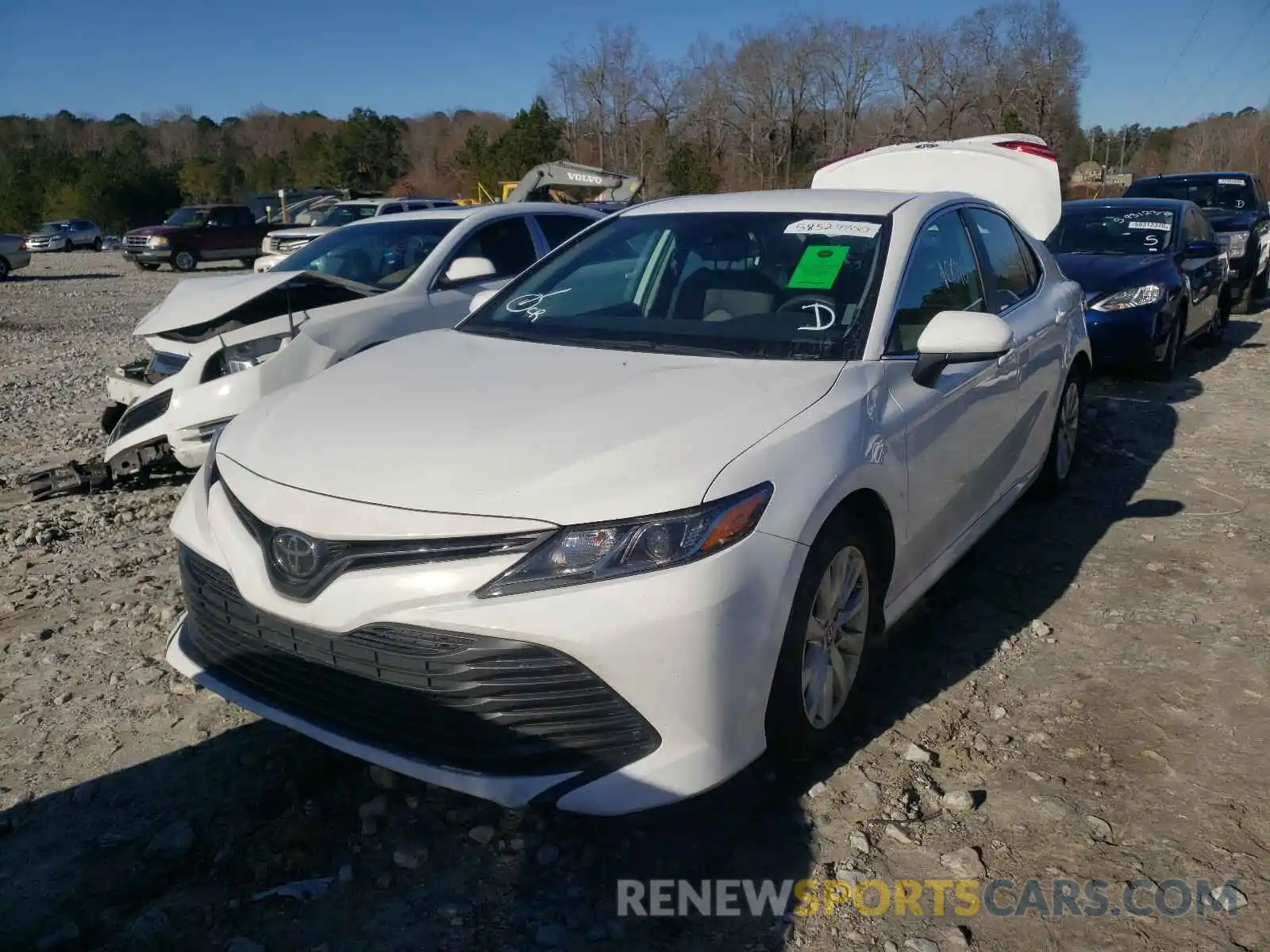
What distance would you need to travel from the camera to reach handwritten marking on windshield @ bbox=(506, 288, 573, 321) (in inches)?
151

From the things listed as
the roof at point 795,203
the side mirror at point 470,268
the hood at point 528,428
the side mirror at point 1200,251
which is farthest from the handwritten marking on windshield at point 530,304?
the side mirror at point 1200,251

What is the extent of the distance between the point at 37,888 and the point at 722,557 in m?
1.86

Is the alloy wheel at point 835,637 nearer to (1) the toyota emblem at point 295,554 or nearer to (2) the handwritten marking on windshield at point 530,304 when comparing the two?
(1) the toyota emblem at point 295,554

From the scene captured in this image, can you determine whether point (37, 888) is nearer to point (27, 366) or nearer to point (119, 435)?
point (119, 435)

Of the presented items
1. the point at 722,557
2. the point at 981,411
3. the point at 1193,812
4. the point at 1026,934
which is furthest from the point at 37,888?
the point at 981,411

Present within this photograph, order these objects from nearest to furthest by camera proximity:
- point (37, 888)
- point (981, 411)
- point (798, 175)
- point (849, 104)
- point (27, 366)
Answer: point (37, 888) → point (981, 411) → point (27, 366) → point (798, 175) → point (849, 104)

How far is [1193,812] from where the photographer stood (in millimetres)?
2773

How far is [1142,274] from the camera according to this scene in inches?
329

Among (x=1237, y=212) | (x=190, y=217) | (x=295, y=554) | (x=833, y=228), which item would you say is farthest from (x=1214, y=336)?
(x=190, y=217)

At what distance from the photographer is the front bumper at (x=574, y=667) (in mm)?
2293

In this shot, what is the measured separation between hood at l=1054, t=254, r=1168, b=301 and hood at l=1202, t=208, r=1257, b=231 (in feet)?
15.8

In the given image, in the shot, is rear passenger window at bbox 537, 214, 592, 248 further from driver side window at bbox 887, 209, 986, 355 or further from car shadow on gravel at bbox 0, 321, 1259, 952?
car shadow on gravel at bbox 0, 321, 1259, 952

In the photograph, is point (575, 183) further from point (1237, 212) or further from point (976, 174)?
point (976, 174)

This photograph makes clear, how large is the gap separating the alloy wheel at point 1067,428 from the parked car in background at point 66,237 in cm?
4182
